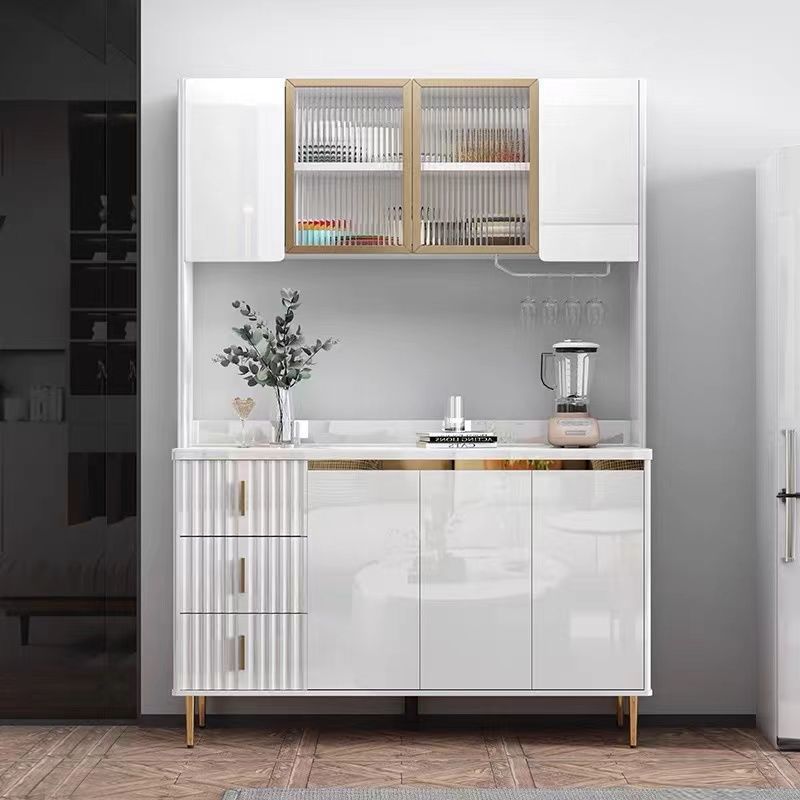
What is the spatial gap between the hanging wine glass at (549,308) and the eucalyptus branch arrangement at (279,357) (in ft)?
2.74

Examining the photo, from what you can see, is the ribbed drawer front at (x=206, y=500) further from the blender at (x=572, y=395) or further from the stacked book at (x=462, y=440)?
the blender at (x=572, y=395)

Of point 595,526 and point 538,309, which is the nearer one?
point 595,526

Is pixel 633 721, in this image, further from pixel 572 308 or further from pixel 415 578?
pixel 572 308

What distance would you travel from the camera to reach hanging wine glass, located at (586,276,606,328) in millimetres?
3699

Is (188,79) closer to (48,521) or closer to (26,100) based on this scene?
(26,100)

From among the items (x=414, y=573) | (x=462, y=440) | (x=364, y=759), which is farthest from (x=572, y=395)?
(x=364, y=759)

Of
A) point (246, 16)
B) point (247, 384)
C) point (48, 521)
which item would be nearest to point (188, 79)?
point (246, 16)

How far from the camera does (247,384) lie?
3676mm

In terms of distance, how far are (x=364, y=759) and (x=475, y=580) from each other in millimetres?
735

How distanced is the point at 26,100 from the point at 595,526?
2736mm

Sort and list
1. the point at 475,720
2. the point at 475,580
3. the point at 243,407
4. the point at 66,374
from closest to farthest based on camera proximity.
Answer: the point at 475,580 → the point at 243,407 → the point at 475,720 → the point at 66,374

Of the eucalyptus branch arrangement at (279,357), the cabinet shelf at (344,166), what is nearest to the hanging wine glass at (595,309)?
the cabinet shelf at (344,166)

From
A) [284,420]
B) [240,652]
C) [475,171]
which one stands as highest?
[475,171]

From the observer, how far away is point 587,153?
345cm
